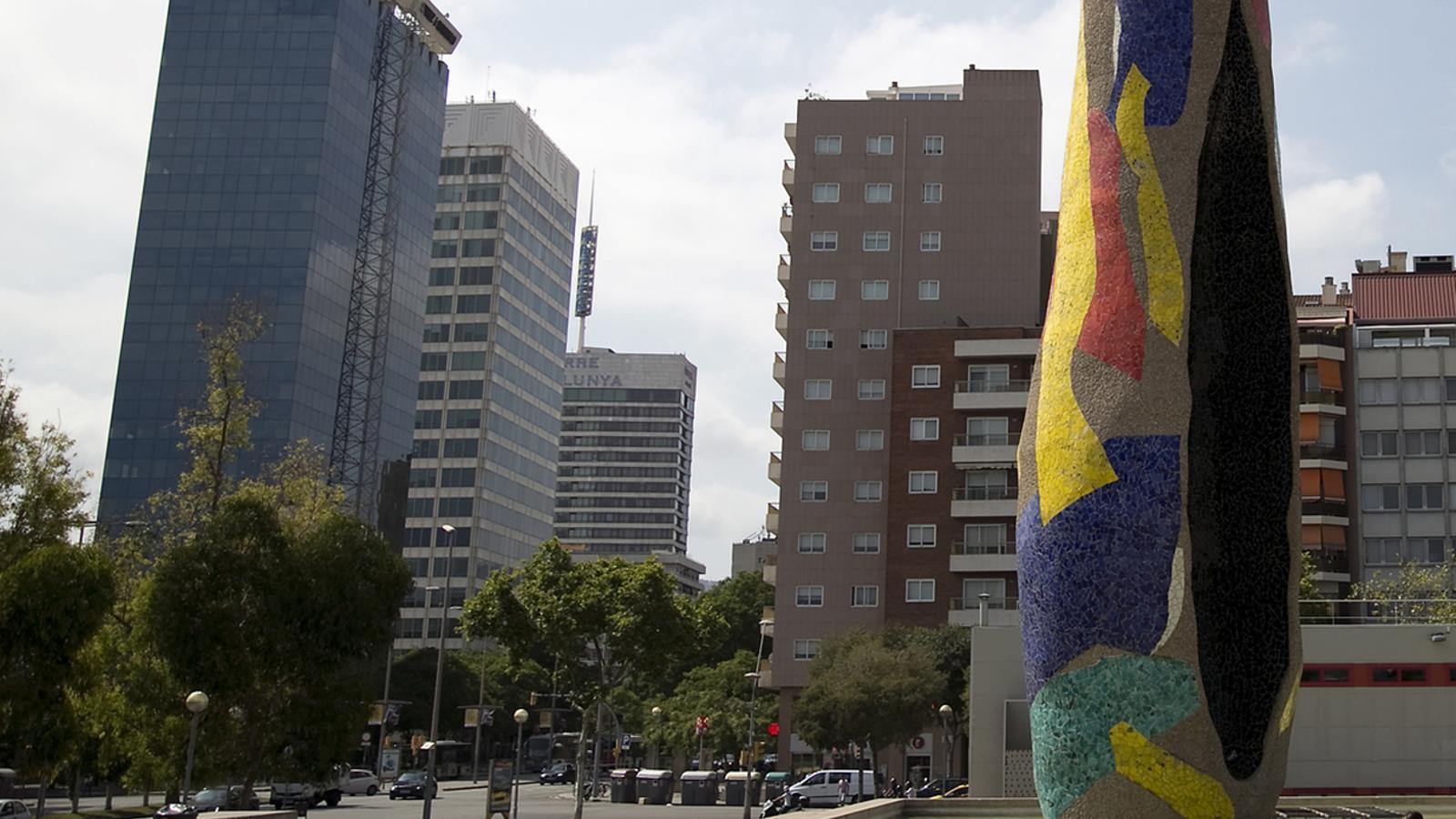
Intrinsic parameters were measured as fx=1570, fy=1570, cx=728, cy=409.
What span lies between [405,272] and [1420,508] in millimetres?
75349

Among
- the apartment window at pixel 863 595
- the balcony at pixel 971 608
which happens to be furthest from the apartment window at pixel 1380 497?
the apartment window at pixel 863 595

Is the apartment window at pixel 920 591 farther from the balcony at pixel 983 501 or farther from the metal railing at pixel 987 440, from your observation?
the metal railing at pixel 987 440

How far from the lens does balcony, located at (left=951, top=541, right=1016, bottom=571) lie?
225 ft

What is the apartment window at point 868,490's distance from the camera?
7362 centimetres

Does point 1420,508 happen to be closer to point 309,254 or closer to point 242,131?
point 309,254

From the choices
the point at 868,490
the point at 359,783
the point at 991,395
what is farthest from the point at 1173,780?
the point at 868,490

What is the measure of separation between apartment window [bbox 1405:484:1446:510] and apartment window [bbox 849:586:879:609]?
23288mm

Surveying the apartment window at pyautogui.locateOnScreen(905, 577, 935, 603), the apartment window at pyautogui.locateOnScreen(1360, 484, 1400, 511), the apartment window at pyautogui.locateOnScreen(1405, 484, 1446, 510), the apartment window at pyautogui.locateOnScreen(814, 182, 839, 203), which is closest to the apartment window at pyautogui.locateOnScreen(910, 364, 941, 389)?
the apartment window at pyautogui.locateOnScreen(905, 577, 935, 603)

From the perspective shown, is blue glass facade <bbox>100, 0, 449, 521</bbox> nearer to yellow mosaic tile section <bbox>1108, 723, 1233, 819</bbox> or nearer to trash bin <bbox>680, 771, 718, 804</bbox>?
trash bin <bbox>680, 771, 718, 804</bbox>

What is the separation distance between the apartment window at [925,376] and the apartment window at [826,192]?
10.3 metres

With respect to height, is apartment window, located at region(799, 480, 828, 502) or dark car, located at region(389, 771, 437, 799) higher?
apartment window, located at region(799, 480, 828, 502)

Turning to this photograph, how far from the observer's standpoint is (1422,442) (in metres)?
67.4

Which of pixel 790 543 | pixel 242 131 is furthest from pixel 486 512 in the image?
pixel 790 543

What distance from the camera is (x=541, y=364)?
13950 centimetres
